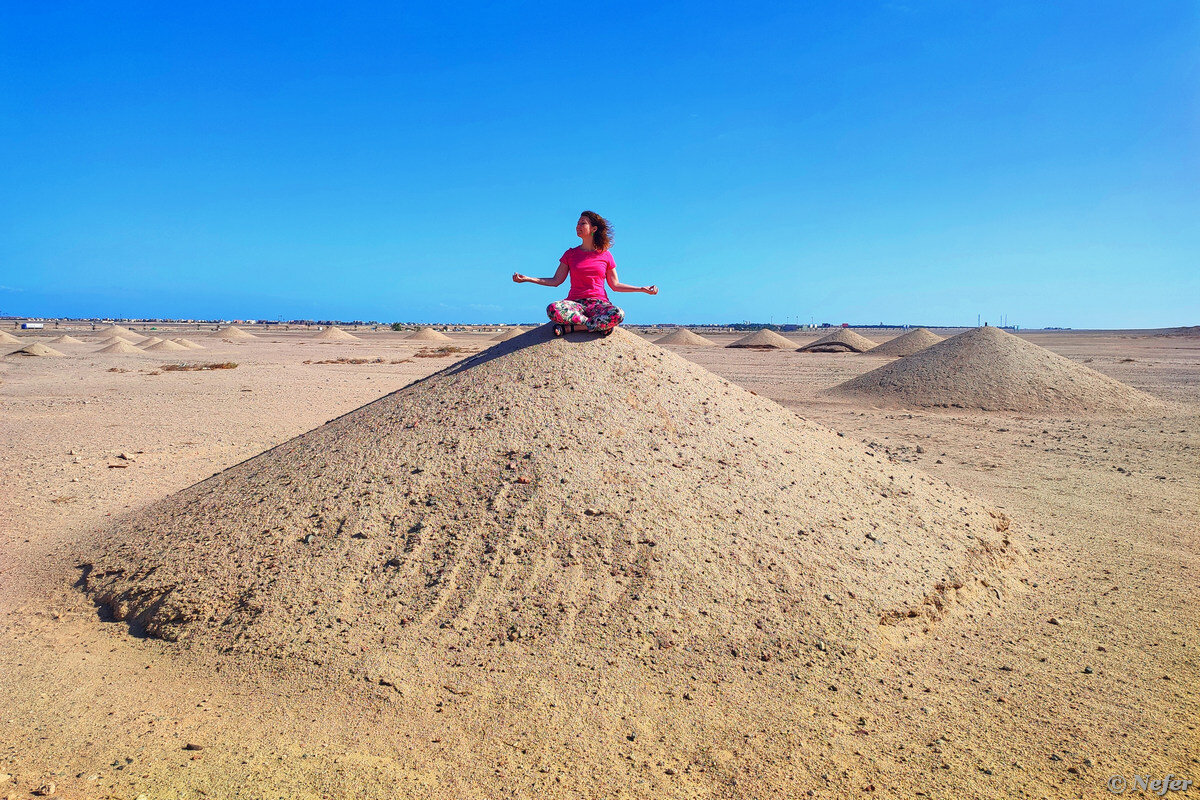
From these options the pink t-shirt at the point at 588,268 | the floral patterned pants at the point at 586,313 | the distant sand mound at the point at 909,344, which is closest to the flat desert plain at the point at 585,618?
the floral patterned pants at the point at 586,313

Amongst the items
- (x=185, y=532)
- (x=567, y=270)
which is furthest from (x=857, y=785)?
(x=185, y=532)

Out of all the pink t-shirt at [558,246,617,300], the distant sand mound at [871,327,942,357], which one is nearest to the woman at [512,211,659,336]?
the pink t-shirt at [558,246,617,300]

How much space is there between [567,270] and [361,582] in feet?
7.22

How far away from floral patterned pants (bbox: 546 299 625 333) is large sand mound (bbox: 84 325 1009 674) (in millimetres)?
144

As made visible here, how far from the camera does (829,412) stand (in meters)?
11.0

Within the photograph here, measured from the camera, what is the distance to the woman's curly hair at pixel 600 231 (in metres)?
4.09

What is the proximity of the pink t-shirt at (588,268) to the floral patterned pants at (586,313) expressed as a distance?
0.09 metres

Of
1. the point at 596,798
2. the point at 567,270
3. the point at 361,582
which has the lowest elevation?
the point at 596,798

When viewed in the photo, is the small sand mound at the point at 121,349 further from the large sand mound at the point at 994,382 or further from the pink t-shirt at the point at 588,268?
the pink t-shirt at the point at 588,268

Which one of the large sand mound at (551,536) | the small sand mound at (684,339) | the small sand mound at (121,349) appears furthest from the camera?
the small sand mound at (684,339)

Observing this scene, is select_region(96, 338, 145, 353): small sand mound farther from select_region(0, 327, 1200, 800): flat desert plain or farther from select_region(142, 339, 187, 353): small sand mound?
select_region(0, 327, 1200, 800): flat desert plain

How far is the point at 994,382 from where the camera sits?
11297 millimetres

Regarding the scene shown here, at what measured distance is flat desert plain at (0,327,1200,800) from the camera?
7.51 ft

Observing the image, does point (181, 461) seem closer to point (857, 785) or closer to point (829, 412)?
point (857, 785)
